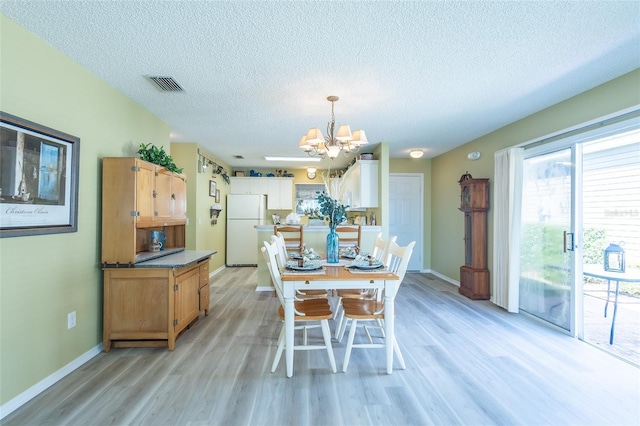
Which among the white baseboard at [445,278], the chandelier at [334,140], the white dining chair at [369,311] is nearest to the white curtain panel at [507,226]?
the white baseboard at [445,278]

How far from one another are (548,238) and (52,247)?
4754mm

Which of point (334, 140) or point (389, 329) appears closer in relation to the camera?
point (389, 329)

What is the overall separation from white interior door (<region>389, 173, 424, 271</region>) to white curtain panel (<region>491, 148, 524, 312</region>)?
2.25 meters

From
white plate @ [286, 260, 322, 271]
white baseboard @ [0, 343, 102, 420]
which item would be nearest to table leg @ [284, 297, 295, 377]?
white plate @ [286, 260, 322, 271]

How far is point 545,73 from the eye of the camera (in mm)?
2539

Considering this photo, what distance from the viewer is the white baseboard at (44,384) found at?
6.10ft

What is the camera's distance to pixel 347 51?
7.26ft

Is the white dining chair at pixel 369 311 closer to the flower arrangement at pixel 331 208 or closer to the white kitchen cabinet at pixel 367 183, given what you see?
the flower arrangement at pixel 331 208

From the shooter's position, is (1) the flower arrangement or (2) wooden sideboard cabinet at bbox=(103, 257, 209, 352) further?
(1) the flower arrangement

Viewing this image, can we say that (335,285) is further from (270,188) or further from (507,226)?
(270,188)

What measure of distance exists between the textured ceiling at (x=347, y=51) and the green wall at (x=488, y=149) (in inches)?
4.8

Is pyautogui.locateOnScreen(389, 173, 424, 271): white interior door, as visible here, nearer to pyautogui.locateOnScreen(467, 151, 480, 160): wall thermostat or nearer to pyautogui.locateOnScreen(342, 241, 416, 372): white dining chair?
pyautogui.locateOnScreen(467, 151, 480, 160): wall thermostat

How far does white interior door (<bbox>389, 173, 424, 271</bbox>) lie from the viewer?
248 inches

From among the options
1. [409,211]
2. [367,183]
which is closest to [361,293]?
[367,183]
